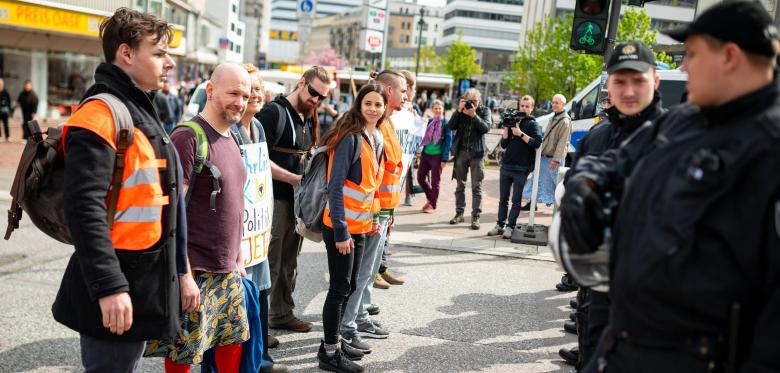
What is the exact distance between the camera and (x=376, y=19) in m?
25.2

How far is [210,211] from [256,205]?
1.96 ft

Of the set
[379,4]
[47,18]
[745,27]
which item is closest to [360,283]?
[745,27]

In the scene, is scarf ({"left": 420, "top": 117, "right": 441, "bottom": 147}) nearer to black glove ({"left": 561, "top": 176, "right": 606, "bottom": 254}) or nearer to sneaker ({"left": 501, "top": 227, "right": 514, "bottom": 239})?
sneaker ({"left": 501, "top": 227, "right": 514, "bottom": 239})

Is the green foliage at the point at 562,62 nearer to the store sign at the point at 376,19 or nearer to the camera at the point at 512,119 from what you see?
the store sign at the point at 376,19

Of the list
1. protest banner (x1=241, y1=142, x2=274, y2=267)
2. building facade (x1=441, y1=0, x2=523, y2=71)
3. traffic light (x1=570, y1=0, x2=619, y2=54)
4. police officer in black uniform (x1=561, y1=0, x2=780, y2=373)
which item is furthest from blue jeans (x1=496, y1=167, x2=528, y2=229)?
building facade (x1=441, y1=0, x2=523, y2=71)

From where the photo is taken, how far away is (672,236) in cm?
176

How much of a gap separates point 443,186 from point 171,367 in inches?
427

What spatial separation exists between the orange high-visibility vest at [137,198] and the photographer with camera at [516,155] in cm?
680

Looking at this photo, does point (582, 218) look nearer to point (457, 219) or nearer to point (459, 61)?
point (457, 219)

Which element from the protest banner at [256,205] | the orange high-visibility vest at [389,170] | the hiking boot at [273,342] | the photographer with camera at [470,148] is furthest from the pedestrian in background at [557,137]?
the protest banner at [256,205]

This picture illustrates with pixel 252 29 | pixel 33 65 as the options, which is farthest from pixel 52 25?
pixel 252 29

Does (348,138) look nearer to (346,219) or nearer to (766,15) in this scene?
(346,219)

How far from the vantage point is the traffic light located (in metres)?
7.42

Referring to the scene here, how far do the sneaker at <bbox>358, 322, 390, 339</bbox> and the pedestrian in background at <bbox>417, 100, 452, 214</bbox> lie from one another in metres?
5.60
